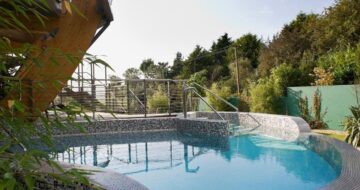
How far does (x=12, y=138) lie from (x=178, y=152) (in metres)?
7.76

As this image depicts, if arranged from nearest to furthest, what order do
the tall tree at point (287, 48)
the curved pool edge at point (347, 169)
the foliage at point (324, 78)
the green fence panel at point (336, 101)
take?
1. the curved pool edge at point (347, 169)
2. the green fence panel at point (336, 101)
3. the foliage at point (324, 78)
4. the tall tree at point (287, 48)

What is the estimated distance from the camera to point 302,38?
85.9ft

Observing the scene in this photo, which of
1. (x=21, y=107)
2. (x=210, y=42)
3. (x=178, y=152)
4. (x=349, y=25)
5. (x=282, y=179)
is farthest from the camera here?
(x=210, y=42)

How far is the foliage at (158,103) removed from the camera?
15.6 metres

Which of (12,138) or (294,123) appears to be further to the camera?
(294,123)

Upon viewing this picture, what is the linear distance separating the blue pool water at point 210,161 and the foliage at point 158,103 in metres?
4.87

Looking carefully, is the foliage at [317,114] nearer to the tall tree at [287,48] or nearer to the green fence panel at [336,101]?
the green fence panel at [336,101]

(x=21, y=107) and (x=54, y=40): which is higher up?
(x=54, y=40)

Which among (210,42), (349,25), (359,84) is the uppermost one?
(210,42)

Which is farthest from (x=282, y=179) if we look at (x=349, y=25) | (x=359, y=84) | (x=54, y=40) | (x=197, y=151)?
(x=349, y=25)

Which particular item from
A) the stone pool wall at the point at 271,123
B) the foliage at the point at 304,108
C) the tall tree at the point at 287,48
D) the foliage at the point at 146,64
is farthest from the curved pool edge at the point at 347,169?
the foliage at the point at 146,64

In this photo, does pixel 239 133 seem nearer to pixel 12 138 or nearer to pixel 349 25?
pixel 12 138

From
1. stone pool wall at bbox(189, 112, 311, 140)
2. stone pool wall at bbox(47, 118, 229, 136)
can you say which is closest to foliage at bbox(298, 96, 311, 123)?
stone pool wall at bbox(189, 112, 311, 140)

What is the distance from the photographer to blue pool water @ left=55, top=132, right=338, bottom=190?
18.6 feet
